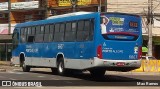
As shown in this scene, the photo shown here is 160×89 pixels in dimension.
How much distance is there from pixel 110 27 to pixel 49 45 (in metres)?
6.10

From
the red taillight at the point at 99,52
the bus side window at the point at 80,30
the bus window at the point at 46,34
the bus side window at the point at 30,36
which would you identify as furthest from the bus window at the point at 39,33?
the red taillight at the point at 99,52

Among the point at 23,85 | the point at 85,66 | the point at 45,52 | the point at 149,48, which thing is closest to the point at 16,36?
the point at 45,52

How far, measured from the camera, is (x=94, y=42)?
22344 millimetres

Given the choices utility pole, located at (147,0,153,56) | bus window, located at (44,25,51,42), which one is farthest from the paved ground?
utility pole, located at (147,0,153,56)

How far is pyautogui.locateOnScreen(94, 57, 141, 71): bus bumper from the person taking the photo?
2212 centimetres

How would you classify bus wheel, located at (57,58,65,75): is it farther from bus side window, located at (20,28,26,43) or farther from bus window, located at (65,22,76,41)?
bus side window, located at (20,28,26,43)

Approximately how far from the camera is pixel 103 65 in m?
22.1

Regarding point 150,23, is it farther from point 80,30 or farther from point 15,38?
point 80,30

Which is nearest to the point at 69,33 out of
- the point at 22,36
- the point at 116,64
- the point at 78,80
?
the point at 78,80

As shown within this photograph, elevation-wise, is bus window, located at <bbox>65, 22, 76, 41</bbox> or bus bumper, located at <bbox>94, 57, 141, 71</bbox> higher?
bus window, located at <bbox>65, 22, 76, 41</bbox>

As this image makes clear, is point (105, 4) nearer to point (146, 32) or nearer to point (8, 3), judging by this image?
point (146, 32)

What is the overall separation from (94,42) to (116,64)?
1536 mm

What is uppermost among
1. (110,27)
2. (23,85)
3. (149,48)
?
(110,27)

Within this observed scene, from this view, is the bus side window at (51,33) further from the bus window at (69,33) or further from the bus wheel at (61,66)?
the bus window at (69,33)
